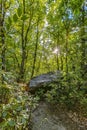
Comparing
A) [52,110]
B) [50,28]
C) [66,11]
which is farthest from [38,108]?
[50,28]

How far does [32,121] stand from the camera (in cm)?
591

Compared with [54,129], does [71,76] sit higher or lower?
higher

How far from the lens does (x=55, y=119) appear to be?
633 cm

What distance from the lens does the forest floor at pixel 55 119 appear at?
231 inches

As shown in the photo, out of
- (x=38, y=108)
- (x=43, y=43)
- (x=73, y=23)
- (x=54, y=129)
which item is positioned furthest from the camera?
(x=43, y=43)

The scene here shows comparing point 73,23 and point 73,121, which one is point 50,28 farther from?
point 73,121

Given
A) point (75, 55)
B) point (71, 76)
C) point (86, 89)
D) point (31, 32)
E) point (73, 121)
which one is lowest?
point (73, 121)

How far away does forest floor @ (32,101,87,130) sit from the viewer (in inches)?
231

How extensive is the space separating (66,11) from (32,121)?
162 inches

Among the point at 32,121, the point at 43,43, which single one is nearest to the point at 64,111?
the point at 32,121

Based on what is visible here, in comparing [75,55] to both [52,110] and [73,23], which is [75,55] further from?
[52,110]

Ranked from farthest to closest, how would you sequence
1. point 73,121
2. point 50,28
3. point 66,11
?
point 50,28 → point 66,11 → point 73,121

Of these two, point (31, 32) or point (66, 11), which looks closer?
point (66, 11)

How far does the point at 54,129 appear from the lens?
18.8ft
